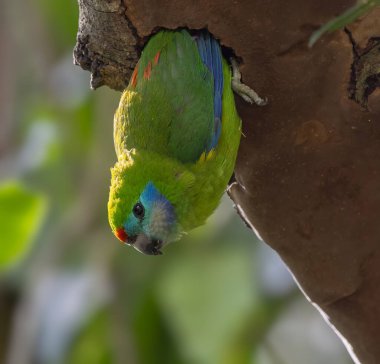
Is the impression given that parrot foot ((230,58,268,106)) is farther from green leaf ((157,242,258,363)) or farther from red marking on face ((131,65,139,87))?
green leaf ((157,242,258,363))

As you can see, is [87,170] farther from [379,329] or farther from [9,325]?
[379,329]

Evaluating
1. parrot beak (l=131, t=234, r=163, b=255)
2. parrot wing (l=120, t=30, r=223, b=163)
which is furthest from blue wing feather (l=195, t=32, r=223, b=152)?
parrot beak (l=131, t=234, r=163, b=255)

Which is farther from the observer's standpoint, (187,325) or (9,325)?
(9,325)

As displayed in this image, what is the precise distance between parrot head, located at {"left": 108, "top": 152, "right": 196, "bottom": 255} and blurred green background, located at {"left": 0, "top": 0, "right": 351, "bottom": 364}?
1.03 meters

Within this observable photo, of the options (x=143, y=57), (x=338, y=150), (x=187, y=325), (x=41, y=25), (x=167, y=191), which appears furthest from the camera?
(x=41, y=25)

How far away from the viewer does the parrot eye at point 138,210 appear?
2992 mm

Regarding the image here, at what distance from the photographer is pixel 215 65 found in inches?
116

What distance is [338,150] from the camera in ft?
8.32

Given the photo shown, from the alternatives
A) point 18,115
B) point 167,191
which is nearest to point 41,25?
point 18,115

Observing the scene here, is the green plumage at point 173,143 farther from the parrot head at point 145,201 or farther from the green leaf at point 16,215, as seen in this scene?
the green leaf at point 16,215

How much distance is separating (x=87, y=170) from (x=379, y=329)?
2.83 meters

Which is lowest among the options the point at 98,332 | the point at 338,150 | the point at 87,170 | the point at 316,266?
the point at 98,332

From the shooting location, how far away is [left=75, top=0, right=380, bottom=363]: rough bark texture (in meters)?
2.53

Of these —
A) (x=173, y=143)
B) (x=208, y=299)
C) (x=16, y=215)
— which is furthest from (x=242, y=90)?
Answer: (x=208, y=299)
